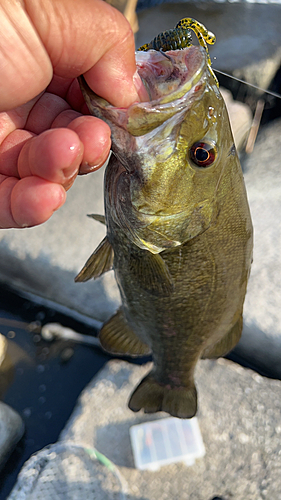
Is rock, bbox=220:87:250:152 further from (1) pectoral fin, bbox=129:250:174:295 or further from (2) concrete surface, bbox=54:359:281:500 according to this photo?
(1) pectoral fin, bbox=129:250:174:295

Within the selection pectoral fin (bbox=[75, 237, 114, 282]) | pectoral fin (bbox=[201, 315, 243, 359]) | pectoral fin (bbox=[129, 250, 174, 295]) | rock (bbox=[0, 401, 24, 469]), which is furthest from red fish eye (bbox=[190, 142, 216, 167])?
rock (bbox=[0, 401, 24, 469])

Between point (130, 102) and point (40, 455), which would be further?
point (40, 455)

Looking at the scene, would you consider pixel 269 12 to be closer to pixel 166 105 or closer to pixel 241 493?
pixel 166 105

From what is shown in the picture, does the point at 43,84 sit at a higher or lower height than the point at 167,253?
higher

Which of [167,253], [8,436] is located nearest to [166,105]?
[167,253]

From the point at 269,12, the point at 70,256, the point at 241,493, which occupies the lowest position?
the point at 241,493

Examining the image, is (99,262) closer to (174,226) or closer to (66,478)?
(174,226)
